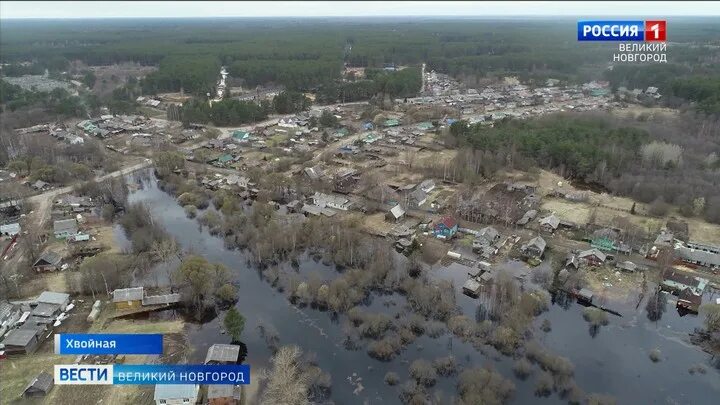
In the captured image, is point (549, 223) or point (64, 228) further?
point (549, 223)

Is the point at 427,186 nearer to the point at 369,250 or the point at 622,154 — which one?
the point at 369,250

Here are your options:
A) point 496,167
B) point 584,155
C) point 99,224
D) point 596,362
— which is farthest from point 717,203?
point 99,224

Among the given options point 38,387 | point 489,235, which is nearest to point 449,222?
point 489,235

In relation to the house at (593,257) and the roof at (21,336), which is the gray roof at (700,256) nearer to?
the house at (593,257)

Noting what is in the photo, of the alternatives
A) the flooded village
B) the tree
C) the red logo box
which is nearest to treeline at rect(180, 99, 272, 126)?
the flooded village

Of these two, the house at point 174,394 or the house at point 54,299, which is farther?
the house at point 54,299
